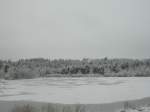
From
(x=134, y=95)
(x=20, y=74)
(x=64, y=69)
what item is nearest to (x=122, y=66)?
(x=64, y=69)

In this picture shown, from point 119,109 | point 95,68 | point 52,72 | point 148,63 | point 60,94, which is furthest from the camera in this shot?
point 148,63

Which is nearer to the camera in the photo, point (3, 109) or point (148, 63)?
point (3, 109)

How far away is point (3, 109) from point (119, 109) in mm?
2038

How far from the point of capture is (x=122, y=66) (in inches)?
588

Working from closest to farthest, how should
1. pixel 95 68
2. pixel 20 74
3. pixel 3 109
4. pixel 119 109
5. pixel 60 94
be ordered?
pixel 3 109, pixel 119 109, pixel 60 94, pixel 20 74, pixel 95 68

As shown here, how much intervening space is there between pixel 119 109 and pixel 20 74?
19.7ft

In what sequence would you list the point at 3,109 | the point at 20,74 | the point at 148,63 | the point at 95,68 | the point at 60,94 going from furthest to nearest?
the point at 148,63
the point at 95,68
the point at 20,74
the point at 60,94
the point at 3,109

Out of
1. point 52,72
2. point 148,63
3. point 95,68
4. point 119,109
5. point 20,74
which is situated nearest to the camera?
point 119,109

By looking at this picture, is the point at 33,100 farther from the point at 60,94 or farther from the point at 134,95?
the point at 134,95

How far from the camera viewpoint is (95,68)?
1412 centimetres

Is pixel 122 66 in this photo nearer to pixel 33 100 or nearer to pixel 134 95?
pixel 134 95

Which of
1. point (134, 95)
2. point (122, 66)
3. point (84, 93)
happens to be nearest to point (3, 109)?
point (84, 93)

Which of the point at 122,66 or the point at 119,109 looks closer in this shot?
the point at 119,109

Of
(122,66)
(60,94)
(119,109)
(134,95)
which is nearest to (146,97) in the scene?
(134,95)
